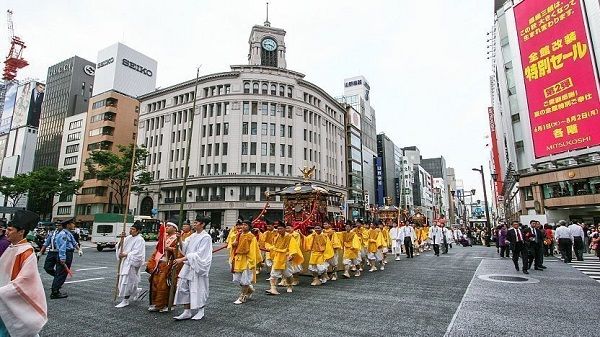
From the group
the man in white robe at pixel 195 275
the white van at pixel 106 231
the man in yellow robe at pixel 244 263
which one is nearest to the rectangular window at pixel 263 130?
the white van at pixel 106 231

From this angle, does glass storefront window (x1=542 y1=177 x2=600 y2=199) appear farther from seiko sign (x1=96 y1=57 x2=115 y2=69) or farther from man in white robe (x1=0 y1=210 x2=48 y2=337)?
seiko sign (x1=96 y1=57 x2=115 y2=69)

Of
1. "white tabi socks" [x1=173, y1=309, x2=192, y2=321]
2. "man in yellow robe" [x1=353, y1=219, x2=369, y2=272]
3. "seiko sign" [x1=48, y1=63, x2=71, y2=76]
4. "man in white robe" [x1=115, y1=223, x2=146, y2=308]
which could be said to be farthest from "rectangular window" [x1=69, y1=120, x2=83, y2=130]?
"white tabi socks" [x1=173, y1=309, x2=192, y2=321]

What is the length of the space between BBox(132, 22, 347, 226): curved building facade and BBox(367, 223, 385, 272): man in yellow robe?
99.8 feet

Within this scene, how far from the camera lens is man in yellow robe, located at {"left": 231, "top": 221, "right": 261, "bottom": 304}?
7.35m

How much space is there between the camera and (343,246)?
11.4 metres

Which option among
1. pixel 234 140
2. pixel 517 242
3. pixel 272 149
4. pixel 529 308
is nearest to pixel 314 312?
pixel 529 308

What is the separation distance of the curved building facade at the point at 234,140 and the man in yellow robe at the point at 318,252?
33.1 meters

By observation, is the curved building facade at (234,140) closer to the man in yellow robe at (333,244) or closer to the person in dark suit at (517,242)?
the man in yellow robe at (333,244)

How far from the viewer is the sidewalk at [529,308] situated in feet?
16.9

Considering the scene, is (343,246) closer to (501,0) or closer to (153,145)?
(501,0)

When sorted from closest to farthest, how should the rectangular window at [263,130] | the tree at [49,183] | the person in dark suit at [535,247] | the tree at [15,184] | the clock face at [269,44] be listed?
1. the person in dark suit at [535,247]
2. the tree at [49,183]
3. the tree at [15,184]
4. the rectangular window at [263,130]
5. the clock face at [269,44]

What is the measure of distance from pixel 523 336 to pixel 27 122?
105 metres

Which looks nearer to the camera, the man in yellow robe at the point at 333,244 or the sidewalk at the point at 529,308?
the sidewalk at the point at 529,308

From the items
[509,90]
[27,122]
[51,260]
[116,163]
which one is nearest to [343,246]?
[51,260]
